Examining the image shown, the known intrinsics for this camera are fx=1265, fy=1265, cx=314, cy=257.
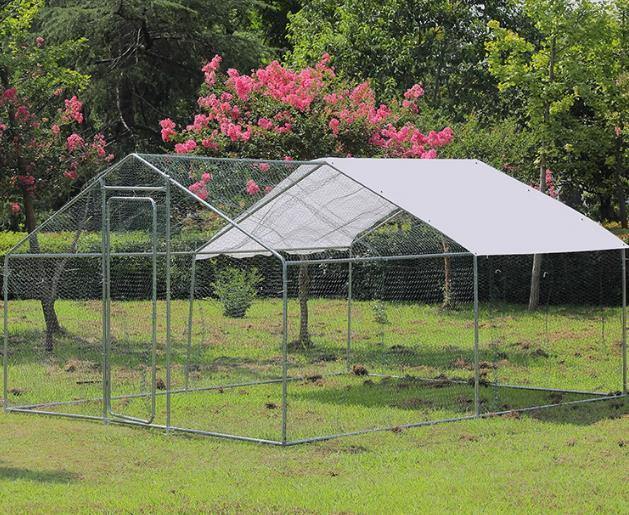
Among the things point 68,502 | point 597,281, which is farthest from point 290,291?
point 68,502

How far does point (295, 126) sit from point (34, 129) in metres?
3.64

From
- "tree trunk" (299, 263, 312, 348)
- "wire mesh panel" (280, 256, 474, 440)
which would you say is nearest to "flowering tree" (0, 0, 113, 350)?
"tree trunk" (299, 263, 312, 348)

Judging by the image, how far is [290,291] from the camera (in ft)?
69.1

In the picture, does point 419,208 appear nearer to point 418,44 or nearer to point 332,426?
point 332,426

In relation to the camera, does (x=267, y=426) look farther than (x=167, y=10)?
No

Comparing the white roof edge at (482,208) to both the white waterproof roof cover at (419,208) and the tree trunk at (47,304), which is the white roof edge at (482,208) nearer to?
the white waterproof roof cover at (419,208)

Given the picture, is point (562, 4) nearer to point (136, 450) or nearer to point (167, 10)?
point (167, 10)

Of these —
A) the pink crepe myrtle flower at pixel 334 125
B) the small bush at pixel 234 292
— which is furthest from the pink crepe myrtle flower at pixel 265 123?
the small bush at pixel 234 292

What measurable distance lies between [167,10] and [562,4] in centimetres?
856

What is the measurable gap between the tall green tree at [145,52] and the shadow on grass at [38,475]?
1707 centimetres

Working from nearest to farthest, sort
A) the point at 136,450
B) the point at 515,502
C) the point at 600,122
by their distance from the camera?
1. the point at 515,502
2. the point at 136,450
3. the point at 600,122

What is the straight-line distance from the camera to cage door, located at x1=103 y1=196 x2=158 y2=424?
453 inches

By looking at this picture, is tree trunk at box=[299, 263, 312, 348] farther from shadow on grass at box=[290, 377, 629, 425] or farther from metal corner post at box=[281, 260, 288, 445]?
metal corner post at box=[281, 260, 288, 445]

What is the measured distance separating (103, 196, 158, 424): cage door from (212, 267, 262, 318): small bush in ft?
3.68
